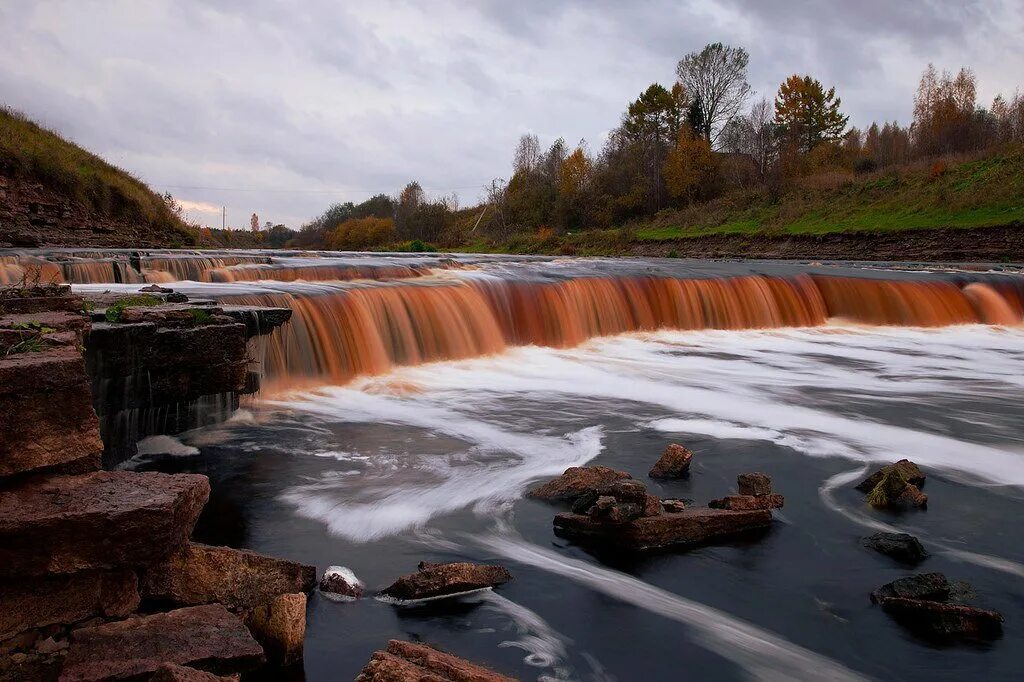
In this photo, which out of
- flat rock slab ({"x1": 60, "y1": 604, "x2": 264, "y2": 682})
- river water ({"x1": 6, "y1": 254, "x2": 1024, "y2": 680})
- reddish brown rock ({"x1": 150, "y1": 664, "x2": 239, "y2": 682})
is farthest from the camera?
river water ({"x1": 6, "y1": 254, "x2": 1024, "y2": 680})

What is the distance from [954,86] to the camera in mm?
55375

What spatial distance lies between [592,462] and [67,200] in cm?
2637

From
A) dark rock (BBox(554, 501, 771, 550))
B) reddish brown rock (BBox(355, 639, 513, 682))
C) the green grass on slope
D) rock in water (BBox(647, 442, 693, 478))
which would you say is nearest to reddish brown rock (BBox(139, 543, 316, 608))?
reddish brown rock (BBox(355, 639, 513, 682))

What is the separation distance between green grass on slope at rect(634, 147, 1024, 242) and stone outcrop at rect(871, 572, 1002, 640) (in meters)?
32.4

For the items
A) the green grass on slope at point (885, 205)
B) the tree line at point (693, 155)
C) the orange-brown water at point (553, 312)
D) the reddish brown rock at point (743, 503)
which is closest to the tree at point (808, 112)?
the tree line at point (693, 155)

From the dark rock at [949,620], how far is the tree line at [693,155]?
156 ft

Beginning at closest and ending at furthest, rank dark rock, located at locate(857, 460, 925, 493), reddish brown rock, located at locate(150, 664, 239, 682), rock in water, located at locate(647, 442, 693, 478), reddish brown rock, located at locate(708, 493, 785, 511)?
1. reddish brown rock, located at locate(150, 664, 239, 682)
2. reddish brown rock, located at locate(708, 493, 785, 511)
3. dark rock, located at locate(857, 460, 925, 493)
4. rock in water, located at locate(647, 442, 693, 478)

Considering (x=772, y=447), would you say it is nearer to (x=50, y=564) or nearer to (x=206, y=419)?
(x=206, y=419)

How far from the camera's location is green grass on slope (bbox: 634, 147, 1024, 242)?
3241 centimetres

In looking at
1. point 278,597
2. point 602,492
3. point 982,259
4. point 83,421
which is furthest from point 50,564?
point 982,259

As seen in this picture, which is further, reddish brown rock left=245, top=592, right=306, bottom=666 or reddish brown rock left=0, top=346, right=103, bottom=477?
reddish brown rock left=245, top=592, right=306, bottom=666

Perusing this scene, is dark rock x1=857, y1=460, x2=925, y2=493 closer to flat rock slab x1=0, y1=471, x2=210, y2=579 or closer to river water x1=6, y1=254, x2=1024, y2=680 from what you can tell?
river water x1=6, y1=254, x2=1024, y2=680

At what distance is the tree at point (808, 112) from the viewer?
62.7 m

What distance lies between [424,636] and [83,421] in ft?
6.57
